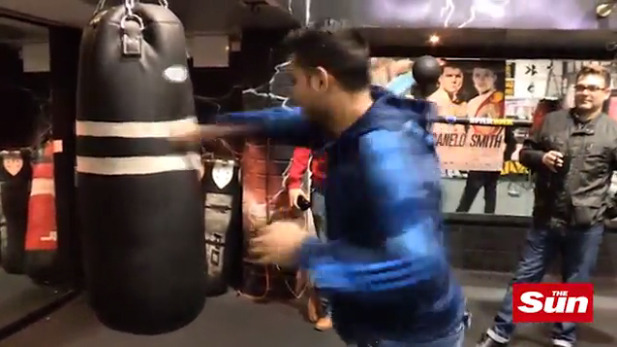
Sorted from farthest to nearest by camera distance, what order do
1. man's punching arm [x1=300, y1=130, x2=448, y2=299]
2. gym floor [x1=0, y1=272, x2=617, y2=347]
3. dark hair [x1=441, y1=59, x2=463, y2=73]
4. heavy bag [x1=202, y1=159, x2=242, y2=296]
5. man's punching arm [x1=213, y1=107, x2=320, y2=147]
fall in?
dark hair [x1=441, y1=59, x2=463, y2=73]
heavy bag [x1=202, y1=159, x2=242, y2=296]
gym floor [x1=0, y1=272, x2=617, y2=347]
man's punching arm [x1=213, y1=107, x2=320, y2=147]
man's punching arm [x1=300, y1=130, x2=448, y2=299]

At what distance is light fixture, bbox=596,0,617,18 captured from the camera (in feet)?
12.3

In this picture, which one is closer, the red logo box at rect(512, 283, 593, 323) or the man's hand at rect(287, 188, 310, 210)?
the red logo box at rect(512, 283, 593, 323)

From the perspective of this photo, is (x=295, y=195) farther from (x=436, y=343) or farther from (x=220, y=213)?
(x=436, y=343)

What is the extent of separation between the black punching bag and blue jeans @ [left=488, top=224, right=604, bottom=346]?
1853 mm

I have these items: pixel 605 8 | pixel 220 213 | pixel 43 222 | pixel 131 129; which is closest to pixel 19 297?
pixel 43 222

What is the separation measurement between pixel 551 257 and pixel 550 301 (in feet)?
0.82

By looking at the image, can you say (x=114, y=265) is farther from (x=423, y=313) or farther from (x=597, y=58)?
(x=597, y=58)

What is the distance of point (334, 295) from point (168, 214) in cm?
51

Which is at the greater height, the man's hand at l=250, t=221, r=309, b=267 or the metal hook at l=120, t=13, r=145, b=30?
the metal hook at l=120, t=13, r=145, b=30

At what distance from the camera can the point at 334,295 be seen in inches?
55.2

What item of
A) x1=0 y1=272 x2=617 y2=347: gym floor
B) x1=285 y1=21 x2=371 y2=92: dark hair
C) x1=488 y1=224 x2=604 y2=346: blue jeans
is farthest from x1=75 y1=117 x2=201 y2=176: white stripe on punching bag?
x1=488 y1=224 x2=604 y2=346: blue jeans

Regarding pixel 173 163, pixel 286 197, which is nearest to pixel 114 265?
pixel 173 163

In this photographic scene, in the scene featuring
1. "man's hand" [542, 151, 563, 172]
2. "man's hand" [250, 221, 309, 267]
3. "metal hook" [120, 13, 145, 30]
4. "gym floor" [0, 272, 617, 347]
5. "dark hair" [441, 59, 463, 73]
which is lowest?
"gym floor" [0, 272, 617, 347]

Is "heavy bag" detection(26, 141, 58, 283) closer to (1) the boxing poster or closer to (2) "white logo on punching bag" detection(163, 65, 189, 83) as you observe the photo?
(1) the boxing poster
